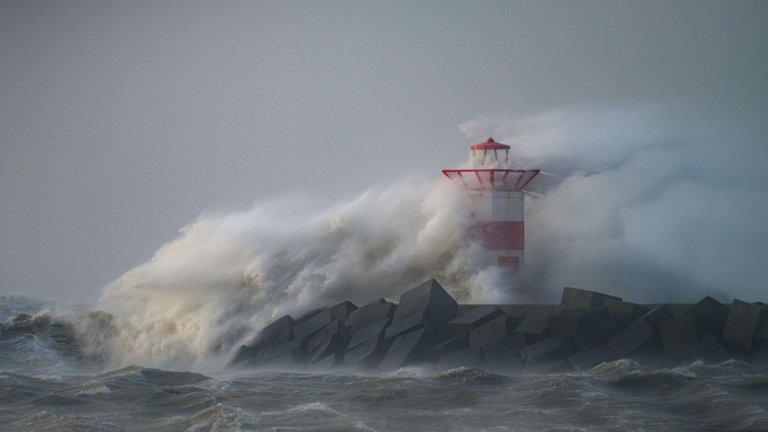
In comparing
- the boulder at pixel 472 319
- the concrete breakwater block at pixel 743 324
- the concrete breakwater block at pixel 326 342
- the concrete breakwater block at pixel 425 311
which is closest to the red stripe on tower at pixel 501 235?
the concrete breakwater block at pixel 425 311

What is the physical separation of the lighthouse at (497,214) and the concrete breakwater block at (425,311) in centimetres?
190

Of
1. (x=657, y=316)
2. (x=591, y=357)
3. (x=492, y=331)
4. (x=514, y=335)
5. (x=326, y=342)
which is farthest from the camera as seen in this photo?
(x=326, y=342)

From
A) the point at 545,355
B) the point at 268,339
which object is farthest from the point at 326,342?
the point at 545,355

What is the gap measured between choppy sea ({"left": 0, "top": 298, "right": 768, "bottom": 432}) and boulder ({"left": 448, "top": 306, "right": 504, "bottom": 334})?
3.00 ft

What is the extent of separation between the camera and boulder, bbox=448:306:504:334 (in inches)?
527

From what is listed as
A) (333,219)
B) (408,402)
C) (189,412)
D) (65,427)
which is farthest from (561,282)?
(65,427)

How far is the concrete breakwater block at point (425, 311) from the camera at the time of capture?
1347 centimetres

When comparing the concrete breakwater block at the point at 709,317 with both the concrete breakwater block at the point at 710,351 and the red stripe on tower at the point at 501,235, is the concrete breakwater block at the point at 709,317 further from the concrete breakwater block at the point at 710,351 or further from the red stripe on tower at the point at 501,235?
the red stripe on tower at the point at 501,235

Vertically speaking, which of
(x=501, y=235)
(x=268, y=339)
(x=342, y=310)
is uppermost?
(x=501, y=235)

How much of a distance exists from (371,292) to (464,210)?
5.65 feet

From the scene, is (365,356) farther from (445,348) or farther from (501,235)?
(501,235)

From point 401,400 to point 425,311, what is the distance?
116 inches

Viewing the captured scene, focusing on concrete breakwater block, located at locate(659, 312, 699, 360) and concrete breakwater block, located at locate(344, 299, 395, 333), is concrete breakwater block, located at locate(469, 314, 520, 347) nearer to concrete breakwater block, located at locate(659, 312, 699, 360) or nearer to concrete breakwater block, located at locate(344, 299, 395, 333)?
concrete breakwater block, located at locate(344, 299, 395, 333)

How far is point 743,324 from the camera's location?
12312 mm
